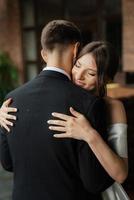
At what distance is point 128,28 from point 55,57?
5132 millimetres

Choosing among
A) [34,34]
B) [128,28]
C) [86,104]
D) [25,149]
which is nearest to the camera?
[86,104]

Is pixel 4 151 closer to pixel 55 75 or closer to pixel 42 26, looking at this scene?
pixel 55 75

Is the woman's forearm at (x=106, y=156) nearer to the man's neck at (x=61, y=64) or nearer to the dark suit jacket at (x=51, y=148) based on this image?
the dark suit jacket at (x=51, y=148)

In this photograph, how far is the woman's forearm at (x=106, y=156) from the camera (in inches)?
51.8

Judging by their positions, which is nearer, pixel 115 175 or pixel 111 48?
pixel 115 175

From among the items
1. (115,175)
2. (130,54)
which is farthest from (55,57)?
(130,54)

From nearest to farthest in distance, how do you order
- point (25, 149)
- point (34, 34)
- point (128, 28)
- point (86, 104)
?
point (86, 104) → point (25, 149) → point (128, 28) → point (34, 34)

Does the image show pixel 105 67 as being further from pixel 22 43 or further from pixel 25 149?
pixel 22 43

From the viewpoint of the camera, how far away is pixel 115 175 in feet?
4.37

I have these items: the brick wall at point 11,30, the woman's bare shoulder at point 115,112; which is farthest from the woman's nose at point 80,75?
the brick wall at point 11,30

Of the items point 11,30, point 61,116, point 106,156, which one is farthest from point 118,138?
point 11,30

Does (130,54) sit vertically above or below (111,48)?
below

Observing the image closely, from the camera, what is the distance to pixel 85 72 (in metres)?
1.49

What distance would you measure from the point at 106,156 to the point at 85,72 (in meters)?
0.33
